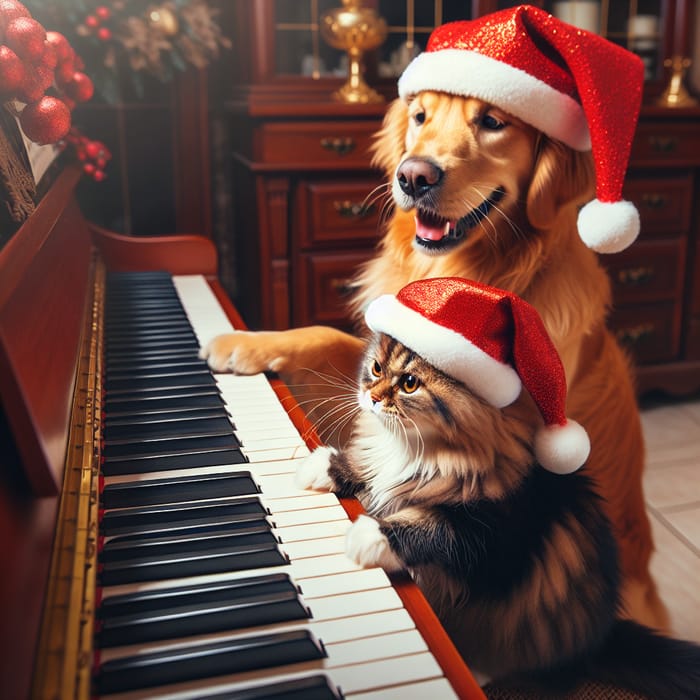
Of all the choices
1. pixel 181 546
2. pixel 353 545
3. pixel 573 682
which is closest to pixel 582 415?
pixel 573 682

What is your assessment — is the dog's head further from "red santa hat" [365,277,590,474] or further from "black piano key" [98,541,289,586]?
"black piano key" [98,541,289,586]

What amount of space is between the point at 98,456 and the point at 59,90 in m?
1.06

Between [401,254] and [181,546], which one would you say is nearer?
[181,546]

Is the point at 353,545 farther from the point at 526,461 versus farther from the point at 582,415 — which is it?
the point at 582,415

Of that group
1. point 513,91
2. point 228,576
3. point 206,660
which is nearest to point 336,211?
point 513,91

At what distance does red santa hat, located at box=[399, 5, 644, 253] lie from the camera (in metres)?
1.08

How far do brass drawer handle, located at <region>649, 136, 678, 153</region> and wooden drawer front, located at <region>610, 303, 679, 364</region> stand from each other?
60 cm

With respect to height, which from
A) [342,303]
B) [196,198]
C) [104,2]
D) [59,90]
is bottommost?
[342,303]

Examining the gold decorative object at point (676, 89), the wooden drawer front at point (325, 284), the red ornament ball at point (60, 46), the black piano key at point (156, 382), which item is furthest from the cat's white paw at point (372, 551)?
the gold decorative object at point (676, 89)

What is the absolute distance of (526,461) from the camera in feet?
2.76

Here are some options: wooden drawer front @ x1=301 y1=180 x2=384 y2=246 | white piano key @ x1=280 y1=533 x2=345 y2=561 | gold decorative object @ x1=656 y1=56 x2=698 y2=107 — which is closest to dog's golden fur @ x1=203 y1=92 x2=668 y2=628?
white piano key @ x1=280 y1=533 x2=345 y2=561

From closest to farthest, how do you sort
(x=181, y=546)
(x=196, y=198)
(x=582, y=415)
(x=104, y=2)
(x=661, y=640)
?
(x=181, y=546)
(x=661, y=640)
(x=582, y=415)
(x=104, y=2)
(x=196, y=198)

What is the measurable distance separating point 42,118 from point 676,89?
263 cm

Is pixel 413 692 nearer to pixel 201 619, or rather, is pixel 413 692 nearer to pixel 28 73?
pixel 201 619
